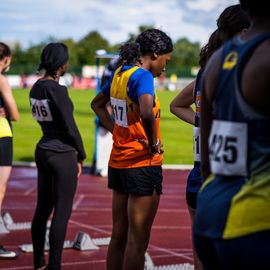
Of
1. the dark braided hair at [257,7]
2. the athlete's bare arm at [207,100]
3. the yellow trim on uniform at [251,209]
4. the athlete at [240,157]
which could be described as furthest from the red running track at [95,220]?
the dark braided hair at [257,7]

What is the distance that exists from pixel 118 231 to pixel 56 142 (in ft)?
3.43

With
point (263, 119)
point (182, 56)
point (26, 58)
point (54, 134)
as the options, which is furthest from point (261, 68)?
point (182, 56)

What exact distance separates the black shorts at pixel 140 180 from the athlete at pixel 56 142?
936 millimetres

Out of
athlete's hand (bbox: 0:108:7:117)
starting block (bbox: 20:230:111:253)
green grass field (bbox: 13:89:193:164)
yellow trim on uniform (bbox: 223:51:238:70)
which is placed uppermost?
yellow trim on uniform (bbox: 223:51:238:70)

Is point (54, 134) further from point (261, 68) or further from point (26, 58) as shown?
point (26, 58)

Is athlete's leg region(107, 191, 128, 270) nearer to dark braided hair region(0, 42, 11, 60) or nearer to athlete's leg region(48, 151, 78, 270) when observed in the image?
athlete's leg region(48, 151, 78, 270)

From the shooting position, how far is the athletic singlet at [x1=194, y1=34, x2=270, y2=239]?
227 cm

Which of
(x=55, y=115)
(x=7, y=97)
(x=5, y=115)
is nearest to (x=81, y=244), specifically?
(x=5, y=115)

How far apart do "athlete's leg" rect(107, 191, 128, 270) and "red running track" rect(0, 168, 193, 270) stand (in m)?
1.30

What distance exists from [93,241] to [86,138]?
13.4 m

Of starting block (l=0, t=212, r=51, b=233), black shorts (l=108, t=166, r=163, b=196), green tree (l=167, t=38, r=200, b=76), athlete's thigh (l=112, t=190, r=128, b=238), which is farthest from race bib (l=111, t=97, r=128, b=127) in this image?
green tree (l=167, t=38, r=200, b=76)

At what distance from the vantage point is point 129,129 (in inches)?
177

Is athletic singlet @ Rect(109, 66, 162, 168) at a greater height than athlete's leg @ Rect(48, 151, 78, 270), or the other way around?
athletic singlet @ Rect(109, 66, 162, 168)

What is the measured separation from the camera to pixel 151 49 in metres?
4.51
